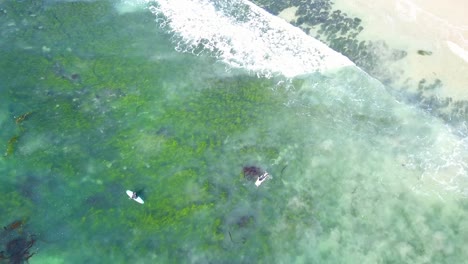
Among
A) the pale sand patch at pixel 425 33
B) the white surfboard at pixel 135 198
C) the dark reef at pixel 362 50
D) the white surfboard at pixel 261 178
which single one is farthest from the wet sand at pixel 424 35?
the white surfboard at pixel 135 198

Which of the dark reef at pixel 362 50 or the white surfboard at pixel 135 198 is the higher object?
the dark reef at pixel 362 50

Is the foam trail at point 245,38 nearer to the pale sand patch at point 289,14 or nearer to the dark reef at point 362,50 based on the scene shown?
the pale sand patch at point 289,14

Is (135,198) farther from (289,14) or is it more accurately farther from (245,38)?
(289,14)

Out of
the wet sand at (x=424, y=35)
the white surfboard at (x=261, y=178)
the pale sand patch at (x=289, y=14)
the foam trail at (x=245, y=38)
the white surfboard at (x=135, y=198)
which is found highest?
the wet sand at (x=424, y=35)

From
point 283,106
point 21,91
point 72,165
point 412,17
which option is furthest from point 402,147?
point 21,91

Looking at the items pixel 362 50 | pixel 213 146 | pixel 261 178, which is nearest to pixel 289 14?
pixel 362 50

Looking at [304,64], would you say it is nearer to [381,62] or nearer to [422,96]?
[381,62]

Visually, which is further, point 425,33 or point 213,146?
point 425,33

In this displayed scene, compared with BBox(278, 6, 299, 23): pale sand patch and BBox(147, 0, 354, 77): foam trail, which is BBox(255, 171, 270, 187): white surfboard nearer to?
BBox(147, 0, 354, 77): foam trail

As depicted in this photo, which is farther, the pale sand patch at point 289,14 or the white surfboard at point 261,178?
the pale sand patch at point 289,14
